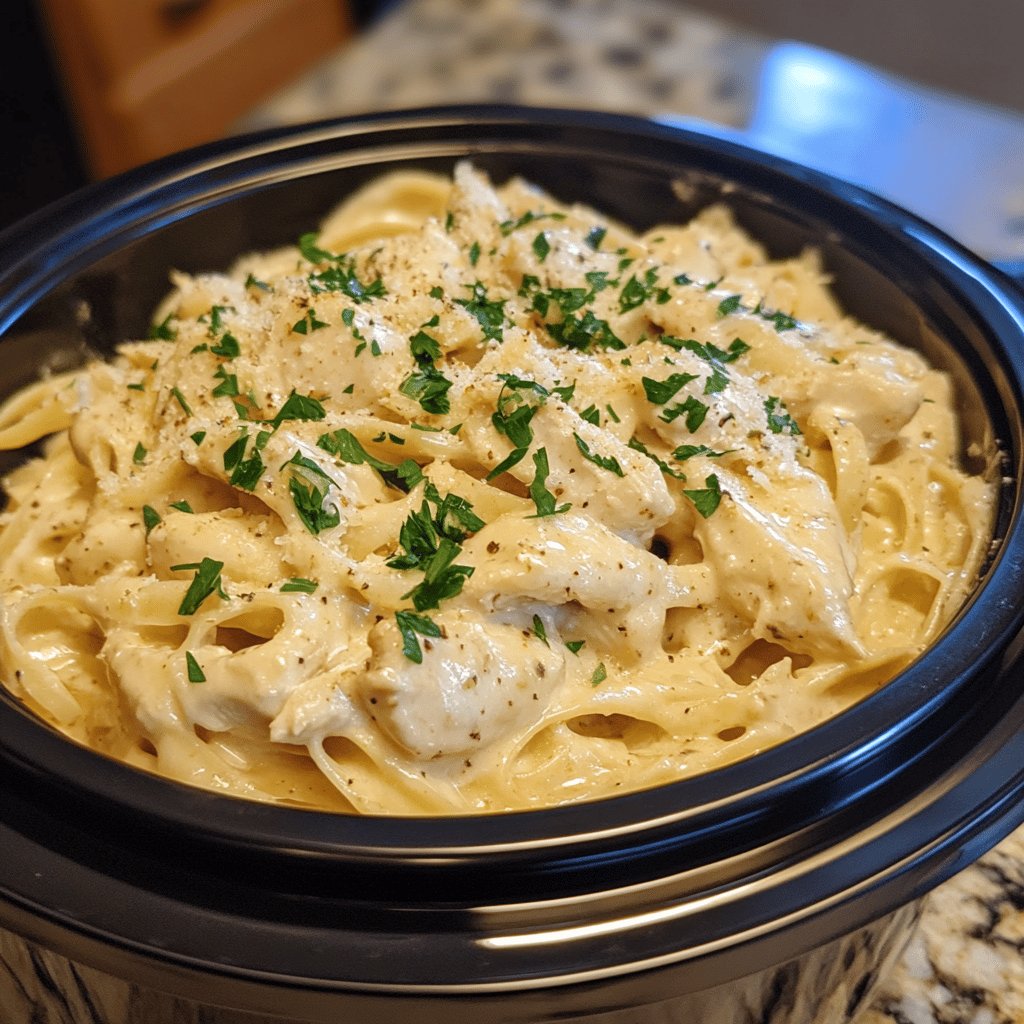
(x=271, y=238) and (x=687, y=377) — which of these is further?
(x=271, y=238)

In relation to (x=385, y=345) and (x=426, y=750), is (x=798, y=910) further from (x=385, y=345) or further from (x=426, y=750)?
(x=385, y=345)

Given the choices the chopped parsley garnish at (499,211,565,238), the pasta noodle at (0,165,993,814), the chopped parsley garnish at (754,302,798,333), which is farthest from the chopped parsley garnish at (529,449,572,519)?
the chopped parsley garnish at (499,211,565,238)

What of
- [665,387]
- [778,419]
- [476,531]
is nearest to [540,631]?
[476,531]

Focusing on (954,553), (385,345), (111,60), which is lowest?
(954,553)

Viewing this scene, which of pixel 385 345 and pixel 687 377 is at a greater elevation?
pixel 385 345

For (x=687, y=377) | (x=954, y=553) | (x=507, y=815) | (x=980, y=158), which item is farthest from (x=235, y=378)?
(x=980, y=158)
